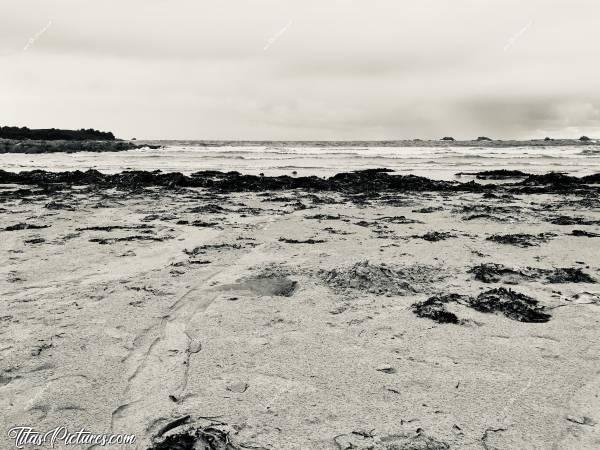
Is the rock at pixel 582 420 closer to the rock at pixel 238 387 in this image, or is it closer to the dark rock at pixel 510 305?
the dark rock at pixel 510 305

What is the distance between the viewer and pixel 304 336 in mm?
3066

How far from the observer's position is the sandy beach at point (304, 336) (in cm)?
213

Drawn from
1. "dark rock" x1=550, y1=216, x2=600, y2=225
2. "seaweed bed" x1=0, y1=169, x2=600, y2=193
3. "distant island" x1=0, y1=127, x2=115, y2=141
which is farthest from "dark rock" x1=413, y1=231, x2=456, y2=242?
"distant island" x1=0, y1=127, x2=115, y2=141

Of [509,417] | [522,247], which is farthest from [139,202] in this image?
[509,417]

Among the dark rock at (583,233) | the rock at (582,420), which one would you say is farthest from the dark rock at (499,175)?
the rock at (582,420)

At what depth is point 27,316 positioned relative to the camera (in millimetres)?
3322

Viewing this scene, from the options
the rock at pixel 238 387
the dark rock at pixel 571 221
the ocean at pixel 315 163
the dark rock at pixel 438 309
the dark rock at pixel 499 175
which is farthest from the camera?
the ocean at pixel 315 163

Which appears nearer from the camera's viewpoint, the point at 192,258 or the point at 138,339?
the point at 138,339

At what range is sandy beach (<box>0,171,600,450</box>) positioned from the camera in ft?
7.00

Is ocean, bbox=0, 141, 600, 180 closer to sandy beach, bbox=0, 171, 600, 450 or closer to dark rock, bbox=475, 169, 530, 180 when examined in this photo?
dark rock, bbox=475, 169, 530, 180

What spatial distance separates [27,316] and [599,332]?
3886mm

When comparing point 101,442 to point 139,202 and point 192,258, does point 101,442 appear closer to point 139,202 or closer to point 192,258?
point 192,258

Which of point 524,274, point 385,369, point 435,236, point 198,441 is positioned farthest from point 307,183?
point 198,441

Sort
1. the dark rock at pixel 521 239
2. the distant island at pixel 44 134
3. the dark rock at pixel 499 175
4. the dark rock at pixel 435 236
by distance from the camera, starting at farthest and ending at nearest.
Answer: the distant island at pixel 44 134 < the dark rock at pixel 499 175 < the dark rock at pixel 435 236 < the dark rock at pixel 521 239
